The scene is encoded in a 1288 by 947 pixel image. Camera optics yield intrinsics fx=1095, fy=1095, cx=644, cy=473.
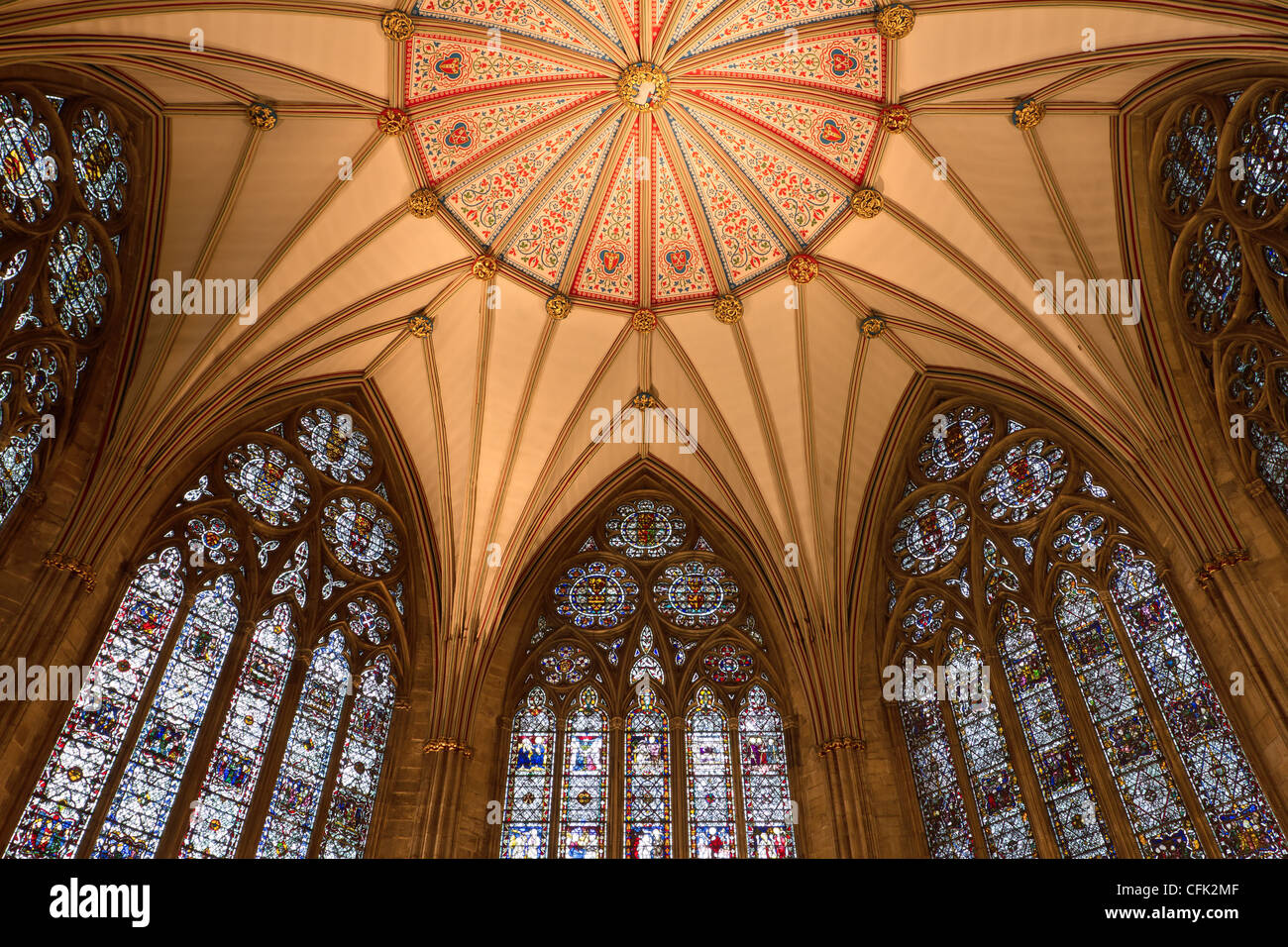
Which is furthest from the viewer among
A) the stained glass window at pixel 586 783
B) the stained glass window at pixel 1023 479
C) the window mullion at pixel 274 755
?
the stained glass window at pixel 1023 479

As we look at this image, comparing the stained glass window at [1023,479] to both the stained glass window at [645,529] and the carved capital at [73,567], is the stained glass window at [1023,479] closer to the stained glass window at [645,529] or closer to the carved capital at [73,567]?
the stained glass window at [645,529]

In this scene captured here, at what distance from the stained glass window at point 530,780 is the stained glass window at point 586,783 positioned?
0.25m

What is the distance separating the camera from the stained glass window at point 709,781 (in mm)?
14492

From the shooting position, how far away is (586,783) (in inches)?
599

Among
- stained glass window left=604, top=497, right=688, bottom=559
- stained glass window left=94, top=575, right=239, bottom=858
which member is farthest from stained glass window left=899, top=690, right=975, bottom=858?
stained glass window left=94, top=575, right=239, bottom=858

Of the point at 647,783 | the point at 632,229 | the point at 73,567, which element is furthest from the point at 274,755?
the point at 632,229

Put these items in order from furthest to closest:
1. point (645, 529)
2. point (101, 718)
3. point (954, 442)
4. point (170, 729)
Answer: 1. point (645, 529)
2. point (954, 442)
3. point (170, 729)
4. point (101, 718)

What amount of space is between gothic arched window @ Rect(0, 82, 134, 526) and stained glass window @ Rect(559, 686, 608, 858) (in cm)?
775

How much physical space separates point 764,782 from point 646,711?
205 centimetres

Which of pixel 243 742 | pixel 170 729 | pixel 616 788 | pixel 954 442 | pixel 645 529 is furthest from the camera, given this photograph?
pixel 645 529

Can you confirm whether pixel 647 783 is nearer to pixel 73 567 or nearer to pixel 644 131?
pixel 73 567

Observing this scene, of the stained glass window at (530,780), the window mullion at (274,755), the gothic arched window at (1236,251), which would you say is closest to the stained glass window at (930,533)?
the gothic arched window at (1236,251)

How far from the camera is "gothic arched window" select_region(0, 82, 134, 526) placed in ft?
40.7
